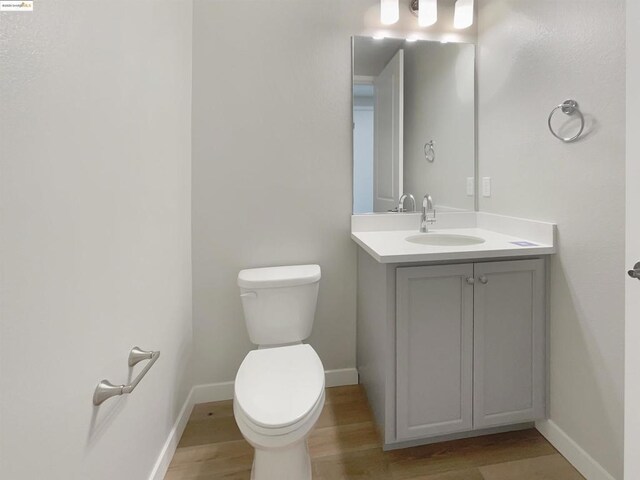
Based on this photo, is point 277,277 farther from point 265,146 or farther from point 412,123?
point 412,123

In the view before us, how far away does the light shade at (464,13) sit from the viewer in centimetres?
189

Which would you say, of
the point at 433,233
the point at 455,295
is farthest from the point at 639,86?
the point at 433,233

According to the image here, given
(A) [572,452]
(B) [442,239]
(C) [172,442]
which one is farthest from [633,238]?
(C) [172,442]

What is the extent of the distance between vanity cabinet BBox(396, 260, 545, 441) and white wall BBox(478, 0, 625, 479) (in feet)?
0.39

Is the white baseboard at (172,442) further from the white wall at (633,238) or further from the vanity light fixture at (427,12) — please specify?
the vanity light fixture at (427,12)

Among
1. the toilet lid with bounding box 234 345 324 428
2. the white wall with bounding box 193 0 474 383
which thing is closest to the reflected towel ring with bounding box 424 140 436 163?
the white wall with bounding box 193 0 474 383

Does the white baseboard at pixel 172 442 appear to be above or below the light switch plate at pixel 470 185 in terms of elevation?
below

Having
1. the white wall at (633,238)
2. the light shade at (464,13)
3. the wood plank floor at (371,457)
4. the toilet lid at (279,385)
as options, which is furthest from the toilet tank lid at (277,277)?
the light shade at (464,13)

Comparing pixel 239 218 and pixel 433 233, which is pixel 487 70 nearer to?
pixel 433 233

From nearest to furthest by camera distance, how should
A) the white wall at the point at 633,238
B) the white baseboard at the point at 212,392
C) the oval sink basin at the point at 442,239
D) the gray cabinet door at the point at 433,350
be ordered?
the white wall at the point at 633,238
the gray cabinet door at the point at 433,350
the oval sink basin at the point at 442,239
the white baseboard at the point at 212,392

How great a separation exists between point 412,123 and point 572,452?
172 cm

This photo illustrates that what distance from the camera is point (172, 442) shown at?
148 cm

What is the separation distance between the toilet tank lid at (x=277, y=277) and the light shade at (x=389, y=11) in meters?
1.39

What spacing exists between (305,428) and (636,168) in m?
1.21
